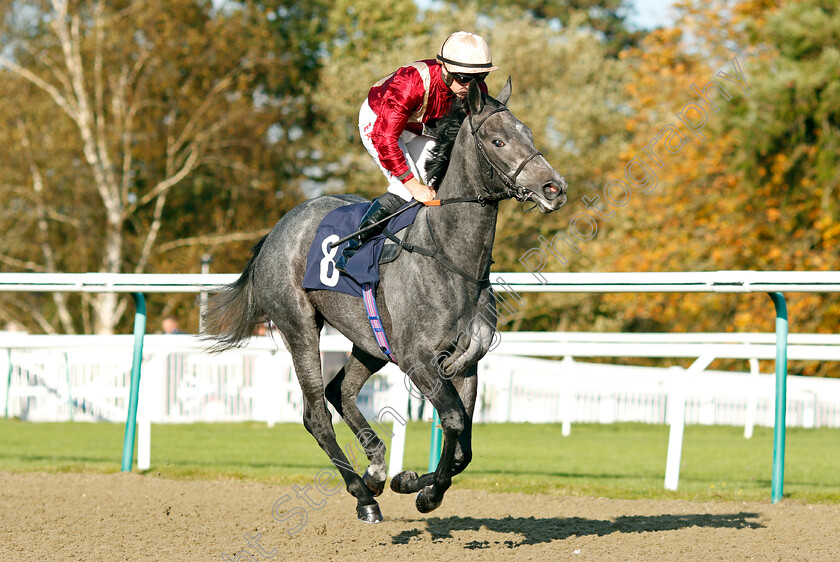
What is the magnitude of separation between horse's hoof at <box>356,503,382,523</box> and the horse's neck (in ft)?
3.95

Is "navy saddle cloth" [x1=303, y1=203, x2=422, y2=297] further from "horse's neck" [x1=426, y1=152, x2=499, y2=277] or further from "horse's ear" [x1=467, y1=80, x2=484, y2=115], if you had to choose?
"horse's ear" [x1=467, y1=80, x2=484, y2=115]

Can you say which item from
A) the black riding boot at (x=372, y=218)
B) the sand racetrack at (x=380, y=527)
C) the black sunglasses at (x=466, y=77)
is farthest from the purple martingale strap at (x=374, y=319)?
the black sunglasses at (x=466, y=77)

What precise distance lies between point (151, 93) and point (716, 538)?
19929 mm

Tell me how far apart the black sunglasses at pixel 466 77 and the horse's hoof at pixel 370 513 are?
1905mm

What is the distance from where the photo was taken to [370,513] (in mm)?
4434

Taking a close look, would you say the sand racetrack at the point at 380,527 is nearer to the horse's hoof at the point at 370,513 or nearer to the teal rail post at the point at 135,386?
the horse's hoof at the point at 370,513

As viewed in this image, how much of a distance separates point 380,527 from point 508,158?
1974mm

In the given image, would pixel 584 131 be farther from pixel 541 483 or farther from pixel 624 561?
pixel 624 561

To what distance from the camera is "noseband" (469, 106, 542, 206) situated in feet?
12.3

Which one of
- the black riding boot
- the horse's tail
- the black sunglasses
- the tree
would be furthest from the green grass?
the tree

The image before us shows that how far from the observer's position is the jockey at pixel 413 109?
4066 millimetres

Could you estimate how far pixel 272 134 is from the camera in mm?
24953

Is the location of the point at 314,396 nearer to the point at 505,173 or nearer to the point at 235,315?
the point at 235,315

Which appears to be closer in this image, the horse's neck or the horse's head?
the horse's head
